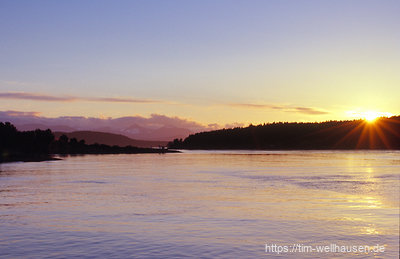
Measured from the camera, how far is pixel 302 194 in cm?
4466

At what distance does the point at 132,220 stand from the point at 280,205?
1260 centimetres

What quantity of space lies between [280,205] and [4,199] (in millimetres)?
24784

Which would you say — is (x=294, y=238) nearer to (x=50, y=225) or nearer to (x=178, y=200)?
(x=50, y=225)

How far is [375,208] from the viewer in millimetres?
34062

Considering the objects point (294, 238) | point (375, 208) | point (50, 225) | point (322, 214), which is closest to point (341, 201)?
point (375, 208)

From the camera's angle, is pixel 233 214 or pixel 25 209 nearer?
pixel 233 214

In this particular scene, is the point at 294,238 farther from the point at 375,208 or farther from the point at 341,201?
the point at 341,201

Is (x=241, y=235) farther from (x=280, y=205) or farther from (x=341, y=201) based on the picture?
(x=341, y=201)

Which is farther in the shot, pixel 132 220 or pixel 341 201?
pixel 341 201

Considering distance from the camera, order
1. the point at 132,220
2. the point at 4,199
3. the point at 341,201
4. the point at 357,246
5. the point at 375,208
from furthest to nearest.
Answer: the point at 4,199 < the point at 341,201 < the point at 375,208 < the point at 132,220 < the point at 357,246

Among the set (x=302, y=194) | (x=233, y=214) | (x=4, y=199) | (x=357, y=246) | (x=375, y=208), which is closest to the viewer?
(x=357, y=246)

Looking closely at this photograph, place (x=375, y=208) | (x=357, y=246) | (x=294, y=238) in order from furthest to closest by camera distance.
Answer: (x=375, y=208) < (x=294, y=238) < (x=357, y=246)

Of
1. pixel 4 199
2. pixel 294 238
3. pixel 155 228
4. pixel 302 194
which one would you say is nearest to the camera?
pixel 294 238

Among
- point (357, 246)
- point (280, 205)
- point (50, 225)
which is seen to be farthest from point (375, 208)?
point (50, 225)
